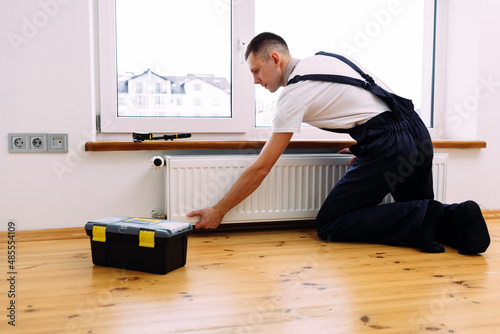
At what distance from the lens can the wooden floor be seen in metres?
1.27

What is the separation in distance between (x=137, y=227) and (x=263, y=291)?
56 centimetres

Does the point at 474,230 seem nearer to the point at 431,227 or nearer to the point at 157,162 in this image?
the point at 431,227

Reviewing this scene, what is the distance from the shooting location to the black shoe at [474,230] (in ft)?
6.48

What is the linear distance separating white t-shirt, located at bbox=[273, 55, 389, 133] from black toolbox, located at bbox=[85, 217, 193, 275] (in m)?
0.73

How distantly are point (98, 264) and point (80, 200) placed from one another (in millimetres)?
663

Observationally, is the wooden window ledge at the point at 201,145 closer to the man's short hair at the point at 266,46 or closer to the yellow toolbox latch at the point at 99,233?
the man's short hair at the point at 266,46

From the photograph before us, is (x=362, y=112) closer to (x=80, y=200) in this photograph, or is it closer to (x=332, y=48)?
(x=332, y=48)

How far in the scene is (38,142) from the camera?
91.0 inches

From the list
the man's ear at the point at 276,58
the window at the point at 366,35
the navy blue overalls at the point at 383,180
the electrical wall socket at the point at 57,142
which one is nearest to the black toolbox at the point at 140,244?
the electrical wall socket at the point at 57,142

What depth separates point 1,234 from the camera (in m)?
2.28

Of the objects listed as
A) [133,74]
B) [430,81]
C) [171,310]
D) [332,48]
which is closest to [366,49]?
[332,48]

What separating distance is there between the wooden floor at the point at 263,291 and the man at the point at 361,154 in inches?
4.0

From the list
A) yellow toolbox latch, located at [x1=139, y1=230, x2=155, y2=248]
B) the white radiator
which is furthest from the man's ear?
yellow toolbox latch, located at [x1=139, y1=230, x2=155, y2=248]

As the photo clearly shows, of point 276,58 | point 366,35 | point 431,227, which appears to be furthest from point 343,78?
point 366,35
